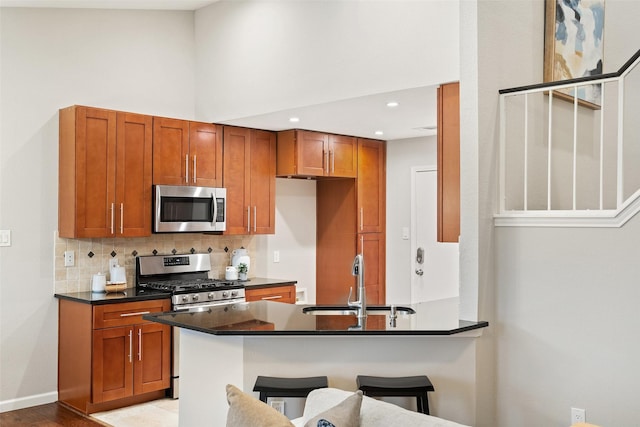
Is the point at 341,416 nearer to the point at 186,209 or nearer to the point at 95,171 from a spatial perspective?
the point at 95,171

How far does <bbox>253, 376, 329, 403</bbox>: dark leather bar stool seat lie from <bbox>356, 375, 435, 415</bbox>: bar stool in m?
0.21

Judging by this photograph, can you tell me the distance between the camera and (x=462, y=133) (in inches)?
145

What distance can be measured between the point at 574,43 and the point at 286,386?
11.5 feet

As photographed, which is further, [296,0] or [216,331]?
[296,0]

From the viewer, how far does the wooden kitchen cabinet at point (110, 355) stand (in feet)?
15.2

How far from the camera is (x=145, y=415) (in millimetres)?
4699

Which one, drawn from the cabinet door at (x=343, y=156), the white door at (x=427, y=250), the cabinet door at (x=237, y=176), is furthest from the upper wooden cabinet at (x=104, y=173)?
the white door at (x=427, y=250)

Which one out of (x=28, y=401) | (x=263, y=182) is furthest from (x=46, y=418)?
(x=263, y=182)

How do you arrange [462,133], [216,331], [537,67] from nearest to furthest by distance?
1. [216,331]
2. [462,133]
3. [537,67]

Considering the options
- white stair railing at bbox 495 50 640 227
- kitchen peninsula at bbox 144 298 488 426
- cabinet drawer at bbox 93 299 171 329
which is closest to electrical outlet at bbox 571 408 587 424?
kitchen peninsula at bbox 144 298 488 426

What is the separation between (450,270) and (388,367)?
3.28 metres

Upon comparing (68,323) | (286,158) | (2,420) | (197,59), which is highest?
(197,59)

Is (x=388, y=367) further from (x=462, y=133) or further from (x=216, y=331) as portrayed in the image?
(x=462, y=133)

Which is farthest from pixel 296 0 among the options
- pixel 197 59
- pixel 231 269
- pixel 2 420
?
pixel 2 420
